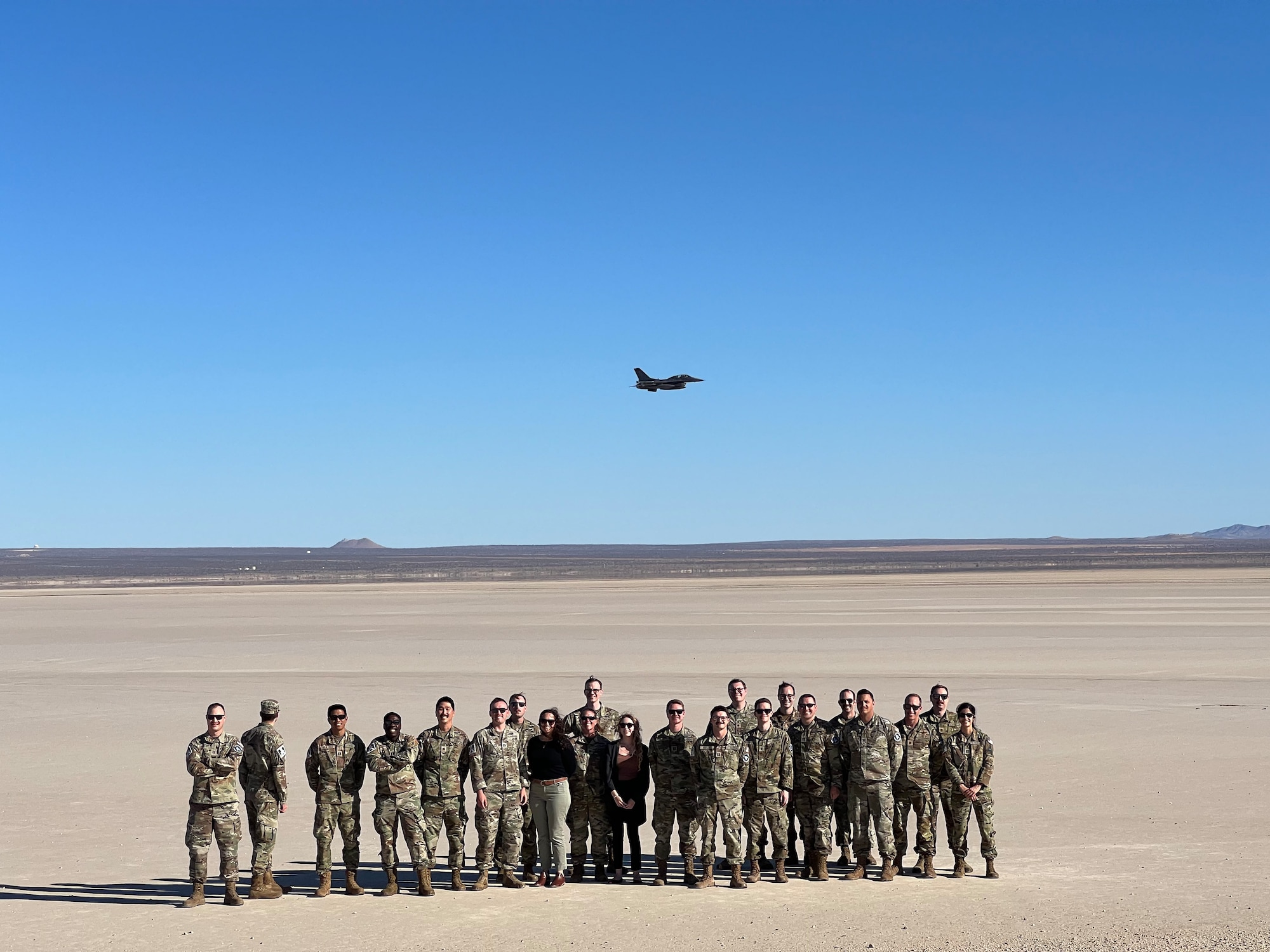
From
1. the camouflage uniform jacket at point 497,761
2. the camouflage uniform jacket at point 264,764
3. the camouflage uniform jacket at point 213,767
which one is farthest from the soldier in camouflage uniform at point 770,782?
the camouflage uniform jacket at point 213,767

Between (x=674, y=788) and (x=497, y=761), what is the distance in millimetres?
1786

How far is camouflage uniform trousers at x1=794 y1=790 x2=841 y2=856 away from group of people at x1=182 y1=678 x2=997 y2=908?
2 centimetres

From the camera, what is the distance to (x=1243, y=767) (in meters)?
17.5

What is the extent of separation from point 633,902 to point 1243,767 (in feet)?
35.4

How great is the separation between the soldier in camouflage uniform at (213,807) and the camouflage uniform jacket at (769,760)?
16.4 ft

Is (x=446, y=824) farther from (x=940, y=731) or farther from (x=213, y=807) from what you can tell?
(x=940, y=731)

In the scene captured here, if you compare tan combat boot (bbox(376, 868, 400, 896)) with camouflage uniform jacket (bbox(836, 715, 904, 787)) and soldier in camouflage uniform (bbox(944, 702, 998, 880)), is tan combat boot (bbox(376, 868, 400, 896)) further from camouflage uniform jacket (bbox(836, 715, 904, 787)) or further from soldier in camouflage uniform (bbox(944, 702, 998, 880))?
soldier in camouflage uniform (bbox(944, 702, 998, 880))

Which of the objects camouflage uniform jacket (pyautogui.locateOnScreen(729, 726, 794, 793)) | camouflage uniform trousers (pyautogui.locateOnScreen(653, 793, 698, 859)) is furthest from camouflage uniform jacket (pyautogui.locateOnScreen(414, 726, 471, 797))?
camouflage uniform jacket (pyautogui.locateOnScreen(729, 726, 794, 793))

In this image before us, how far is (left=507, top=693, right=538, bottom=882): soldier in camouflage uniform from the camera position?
11.9 m

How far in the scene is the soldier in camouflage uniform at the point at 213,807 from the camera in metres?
11.2

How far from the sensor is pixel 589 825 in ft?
40.8

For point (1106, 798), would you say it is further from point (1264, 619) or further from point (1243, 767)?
point (1264, 619)

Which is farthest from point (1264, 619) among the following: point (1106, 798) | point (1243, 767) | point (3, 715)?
point (3, 715)

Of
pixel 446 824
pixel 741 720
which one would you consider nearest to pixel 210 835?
pixel 446 824
